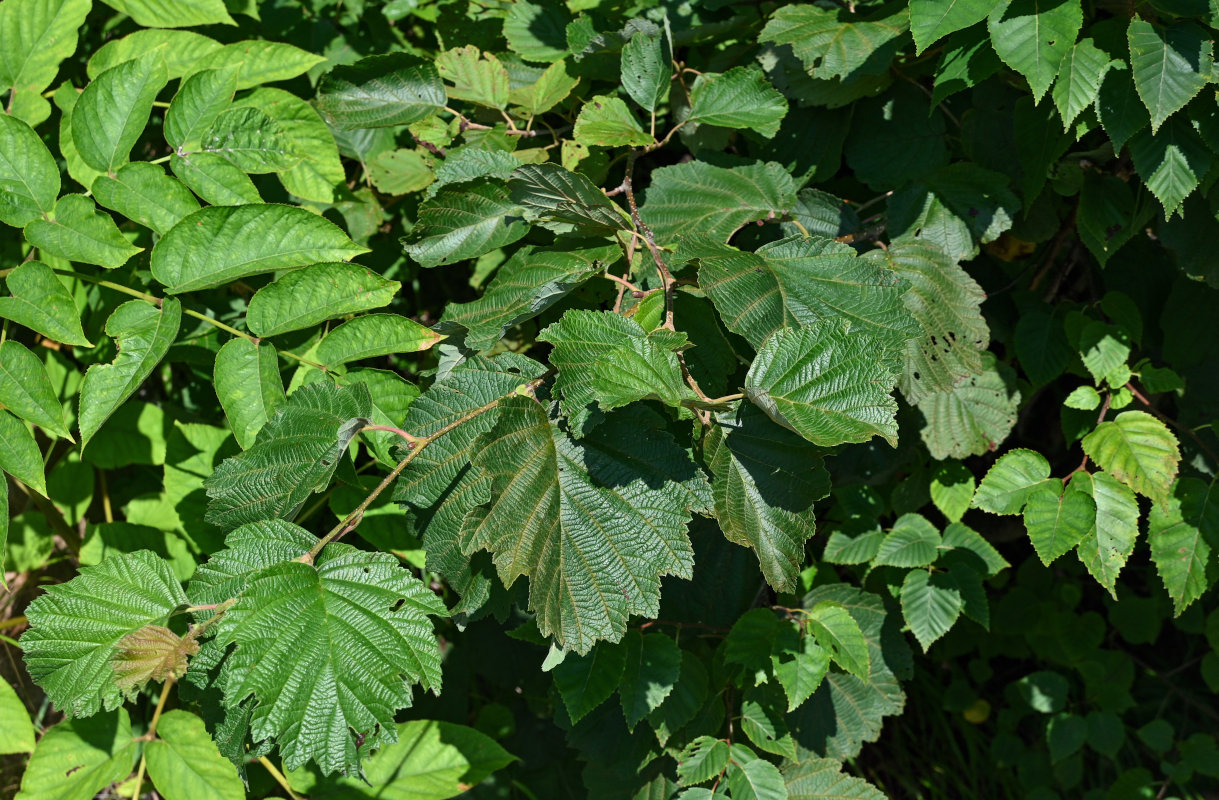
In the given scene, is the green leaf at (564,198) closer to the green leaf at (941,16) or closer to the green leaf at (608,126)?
the green leaf at (608,126)

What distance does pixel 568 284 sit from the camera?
4.08 ft

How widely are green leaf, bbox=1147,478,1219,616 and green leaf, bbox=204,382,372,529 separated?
1.53 m

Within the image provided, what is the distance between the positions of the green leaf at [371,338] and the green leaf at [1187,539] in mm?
1439

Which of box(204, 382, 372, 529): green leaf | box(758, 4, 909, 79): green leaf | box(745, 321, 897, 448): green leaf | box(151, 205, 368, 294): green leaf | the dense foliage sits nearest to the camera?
box(745, 321, 897, 448): green leaf

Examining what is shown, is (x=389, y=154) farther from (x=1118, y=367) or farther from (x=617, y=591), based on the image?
(x=1118, y=367)

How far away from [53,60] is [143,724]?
53.1 inches

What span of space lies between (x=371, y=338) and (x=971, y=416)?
118 cm

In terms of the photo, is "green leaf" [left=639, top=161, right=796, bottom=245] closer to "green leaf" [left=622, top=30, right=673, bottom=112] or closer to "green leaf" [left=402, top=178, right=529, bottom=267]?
"green leaf" [left=622, top=30, right=673, bottom=112]

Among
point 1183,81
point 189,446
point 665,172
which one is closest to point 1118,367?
point 1183,81

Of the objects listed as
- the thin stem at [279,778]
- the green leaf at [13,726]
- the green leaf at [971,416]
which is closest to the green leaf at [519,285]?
the green leaf at [971,416]

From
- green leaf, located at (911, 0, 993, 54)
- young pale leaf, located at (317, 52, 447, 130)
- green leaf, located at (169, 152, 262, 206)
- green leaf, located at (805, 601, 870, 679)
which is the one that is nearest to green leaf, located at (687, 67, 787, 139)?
green leaf, located at (911, 0, 993, 54)

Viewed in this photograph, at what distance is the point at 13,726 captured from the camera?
1.78m

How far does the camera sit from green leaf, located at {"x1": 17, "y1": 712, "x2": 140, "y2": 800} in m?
1.71

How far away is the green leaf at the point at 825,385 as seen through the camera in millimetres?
1074
